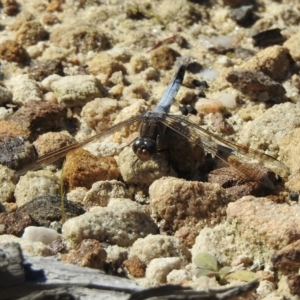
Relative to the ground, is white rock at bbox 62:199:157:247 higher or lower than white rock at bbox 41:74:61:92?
higher

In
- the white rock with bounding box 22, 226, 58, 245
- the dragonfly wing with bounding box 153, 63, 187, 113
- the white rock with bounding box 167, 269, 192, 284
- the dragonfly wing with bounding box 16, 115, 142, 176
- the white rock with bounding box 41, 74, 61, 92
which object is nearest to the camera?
the white rock with bounding box 167, 269, 192, 284

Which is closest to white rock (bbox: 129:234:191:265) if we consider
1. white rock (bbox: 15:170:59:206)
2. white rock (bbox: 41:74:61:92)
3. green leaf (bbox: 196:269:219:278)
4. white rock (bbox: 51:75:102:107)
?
green leaf (bbox: 196:269:219:278)

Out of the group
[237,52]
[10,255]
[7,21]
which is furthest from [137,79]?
[10,255]

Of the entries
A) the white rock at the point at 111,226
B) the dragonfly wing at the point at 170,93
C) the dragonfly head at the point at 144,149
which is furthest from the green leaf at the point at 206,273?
the dragonfly wing at the point at 170,93

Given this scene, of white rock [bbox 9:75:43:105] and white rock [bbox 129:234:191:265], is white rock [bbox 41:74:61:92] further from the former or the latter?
white rock [bbox 129:234:191:265]

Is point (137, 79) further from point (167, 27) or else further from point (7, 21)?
point (7, 21)

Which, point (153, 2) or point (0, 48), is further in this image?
point (153, 2)
